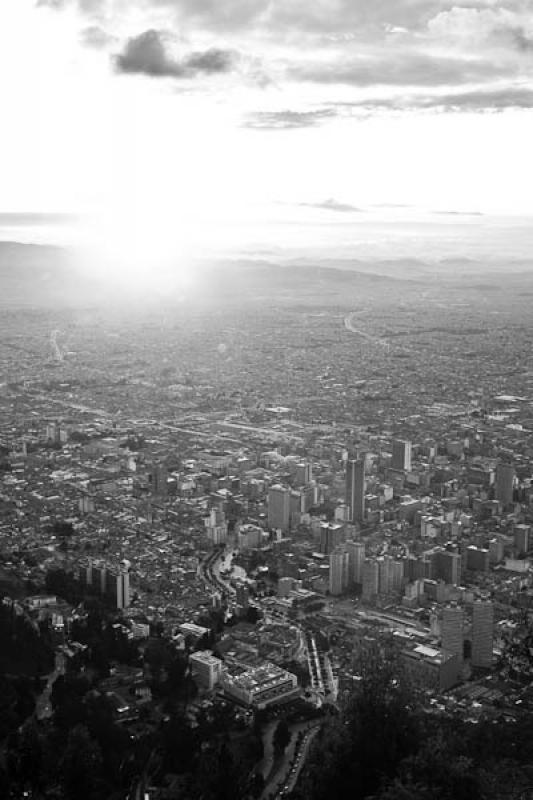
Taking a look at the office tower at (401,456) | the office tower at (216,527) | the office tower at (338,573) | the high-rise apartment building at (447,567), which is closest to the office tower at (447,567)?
the high-rise apartment building at (447,567)

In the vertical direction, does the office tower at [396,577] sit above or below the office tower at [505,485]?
below

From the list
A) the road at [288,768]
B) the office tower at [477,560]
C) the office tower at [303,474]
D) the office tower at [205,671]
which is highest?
the office tower at [303,474]

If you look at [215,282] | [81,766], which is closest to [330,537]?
[81,766]

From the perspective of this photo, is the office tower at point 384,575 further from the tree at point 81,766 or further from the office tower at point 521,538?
the tree at point 81,766

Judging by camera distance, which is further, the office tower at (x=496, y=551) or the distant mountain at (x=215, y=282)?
the distant mountain at (x=215, y=282)

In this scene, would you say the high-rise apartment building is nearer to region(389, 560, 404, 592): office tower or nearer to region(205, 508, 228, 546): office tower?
region(389, 560, 404, 592): office tower

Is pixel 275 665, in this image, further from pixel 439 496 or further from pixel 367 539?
pixel 439 496

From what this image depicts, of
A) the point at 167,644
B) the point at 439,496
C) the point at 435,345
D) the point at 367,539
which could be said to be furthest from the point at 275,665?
the point at 435,345
